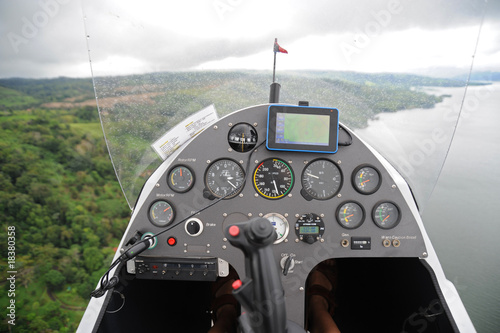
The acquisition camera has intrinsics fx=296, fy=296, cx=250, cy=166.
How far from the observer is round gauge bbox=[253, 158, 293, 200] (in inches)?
63.5

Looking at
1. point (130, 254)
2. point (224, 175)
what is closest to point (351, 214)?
point (224, 175)

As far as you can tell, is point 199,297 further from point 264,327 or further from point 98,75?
point 98,75

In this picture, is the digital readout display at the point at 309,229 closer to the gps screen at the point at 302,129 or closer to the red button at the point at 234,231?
the gps screen at the point at 302,129

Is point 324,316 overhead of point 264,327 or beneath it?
beneath

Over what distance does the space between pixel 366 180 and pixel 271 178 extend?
0.52m

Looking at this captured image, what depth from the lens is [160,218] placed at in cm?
160

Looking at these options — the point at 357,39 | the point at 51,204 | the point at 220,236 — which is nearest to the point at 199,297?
the point at 220,236

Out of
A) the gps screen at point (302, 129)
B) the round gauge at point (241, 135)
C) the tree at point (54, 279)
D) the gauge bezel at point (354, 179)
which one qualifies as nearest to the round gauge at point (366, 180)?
the gauge bezel at point (354, 179)

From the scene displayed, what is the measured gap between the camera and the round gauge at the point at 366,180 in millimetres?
1606

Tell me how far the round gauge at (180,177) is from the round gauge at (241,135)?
0.28m

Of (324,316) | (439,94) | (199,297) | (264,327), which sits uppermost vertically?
(439,94)

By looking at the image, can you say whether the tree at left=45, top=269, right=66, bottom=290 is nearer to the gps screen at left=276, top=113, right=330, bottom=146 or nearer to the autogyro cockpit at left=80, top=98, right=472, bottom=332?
the autogyro cockpit at left=80, top=98, right=472, bottom=332

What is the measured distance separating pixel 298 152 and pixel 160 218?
0.83 m

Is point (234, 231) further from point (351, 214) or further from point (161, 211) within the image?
point (351, 214)
